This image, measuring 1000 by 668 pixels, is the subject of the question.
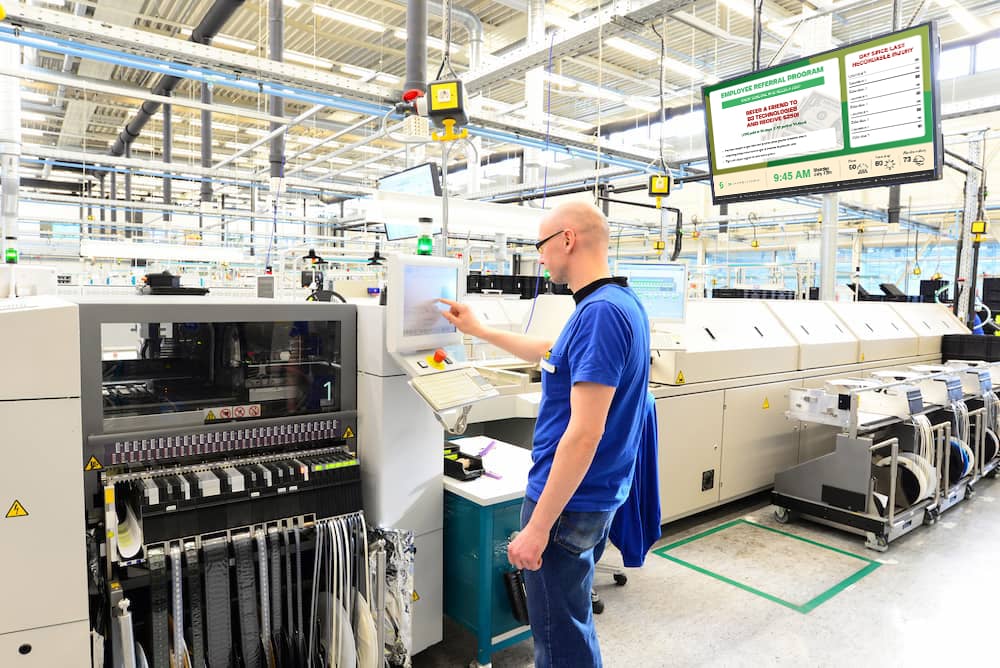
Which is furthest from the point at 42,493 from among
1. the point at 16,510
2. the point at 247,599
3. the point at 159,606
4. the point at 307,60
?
the point at 307,60

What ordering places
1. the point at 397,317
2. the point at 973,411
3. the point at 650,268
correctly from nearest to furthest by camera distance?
the point at 397,317, the point at 650,268, the point at 973,411

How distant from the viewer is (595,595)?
249 centimetres

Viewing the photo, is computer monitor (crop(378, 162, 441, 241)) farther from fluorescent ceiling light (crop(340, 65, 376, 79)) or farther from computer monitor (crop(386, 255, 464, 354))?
fluorescent ceiling light (crop(340, 65, 376, 79))

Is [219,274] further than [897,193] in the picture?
Yes

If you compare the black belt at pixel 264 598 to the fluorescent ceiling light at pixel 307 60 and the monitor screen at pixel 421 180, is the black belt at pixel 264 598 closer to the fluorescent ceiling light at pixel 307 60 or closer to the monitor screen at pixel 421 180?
the monitor screen at pixel 421 180

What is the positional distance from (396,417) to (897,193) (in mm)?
8460

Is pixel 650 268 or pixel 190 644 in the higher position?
pixel 650 268

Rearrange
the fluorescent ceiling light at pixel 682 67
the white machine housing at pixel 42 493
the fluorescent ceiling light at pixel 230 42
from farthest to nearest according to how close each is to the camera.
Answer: the fluorescent ceiling light at pixel 230 42 → the fluorescent ceiling light at pixel 682 67 → the white machine housing at pixel 42 493

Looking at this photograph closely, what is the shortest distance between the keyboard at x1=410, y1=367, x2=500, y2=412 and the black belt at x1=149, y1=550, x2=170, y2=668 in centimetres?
75

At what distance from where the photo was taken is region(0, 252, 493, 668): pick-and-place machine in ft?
4.33

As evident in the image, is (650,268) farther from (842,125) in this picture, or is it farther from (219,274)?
(219,274)

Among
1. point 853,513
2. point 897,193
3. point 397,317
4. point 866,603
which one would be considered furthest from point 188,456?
point 897,193

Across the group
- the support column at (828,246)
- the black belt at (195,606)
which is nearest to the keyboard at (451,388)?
the black belt at (195,606)

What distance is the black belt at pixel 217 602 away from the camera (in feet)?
5.10
